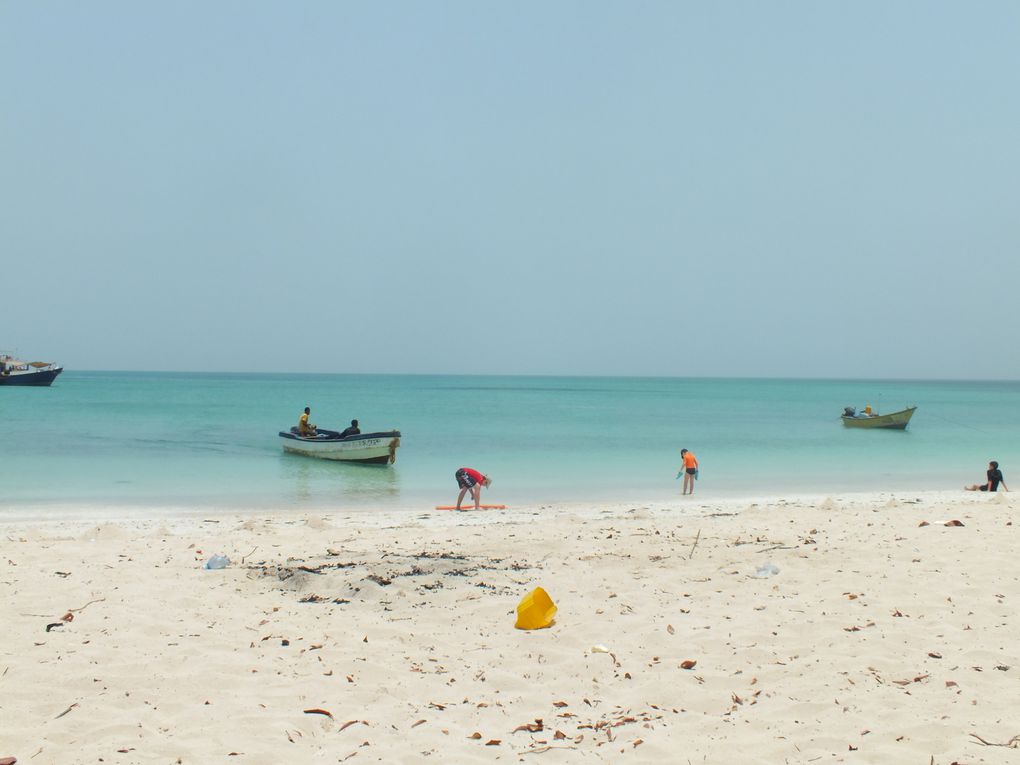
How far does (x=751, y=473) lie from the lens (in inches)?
984

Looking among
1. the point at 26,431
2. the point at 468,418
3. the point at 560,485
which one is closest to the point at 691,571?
the point at 560,485

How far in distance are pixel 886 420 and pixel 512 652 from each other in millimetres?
43211

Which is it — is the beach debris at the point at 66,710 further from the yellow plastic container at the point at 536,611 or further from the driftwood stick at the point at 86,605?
the yellow plastic container at the point at 536,611

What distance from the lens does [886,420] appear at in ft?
144

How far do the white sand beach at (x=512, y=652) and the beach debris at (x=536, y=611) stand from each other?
0.32 feet

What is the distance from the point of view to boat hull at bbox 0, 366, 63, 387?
280ft

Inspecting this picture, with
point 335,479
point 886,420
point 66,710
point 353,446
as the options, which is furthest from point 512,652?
point 886,420

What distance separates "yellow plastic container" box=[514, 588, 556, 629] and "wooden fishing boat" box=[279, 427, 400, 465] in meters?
18.5

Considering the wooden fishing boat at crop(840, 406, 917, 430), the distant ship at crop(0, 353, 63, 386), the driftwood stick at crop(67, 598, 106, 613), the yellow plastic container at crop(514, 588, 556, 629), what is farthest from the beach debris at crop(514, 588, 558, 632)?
the distant ship at crop(0, 353, 63, 386)

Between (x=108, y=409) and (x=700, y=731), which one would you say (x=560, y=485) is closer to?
(x=700, y=731)

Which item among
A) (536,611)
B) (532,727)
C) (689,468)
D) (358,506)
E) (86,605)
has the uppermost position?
(689,468)

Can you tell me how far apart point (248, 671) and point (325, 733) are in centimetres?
116

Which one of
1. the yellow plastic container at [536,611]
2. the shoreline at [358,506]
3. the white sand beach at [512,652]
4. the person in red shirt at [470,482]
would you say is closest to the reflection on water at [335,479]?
the shoreline at [358,506]

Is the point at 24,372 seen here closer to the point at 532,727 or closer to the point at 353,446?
the point at 353,446
